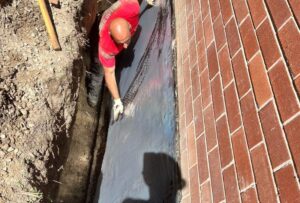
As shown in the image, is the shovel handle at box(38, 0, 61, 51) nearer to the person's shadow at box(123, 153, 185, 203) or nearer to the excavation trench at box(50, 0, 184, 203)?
the excavation trench at box(50, 0, 184, 203)

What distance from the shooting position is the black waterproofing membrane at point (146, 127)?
3107 millimetres

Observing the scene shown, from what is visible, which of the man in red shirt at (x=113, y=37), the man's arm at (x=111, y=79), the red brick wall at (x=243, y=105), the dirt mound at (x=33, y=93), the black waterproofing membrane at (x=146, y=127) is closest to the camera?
the red brick wall at (x=243, y=105)

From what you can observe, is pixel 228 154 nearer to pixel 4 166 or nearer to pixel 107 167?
pixel 4 166

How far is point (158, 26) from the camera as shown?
437 centimetres

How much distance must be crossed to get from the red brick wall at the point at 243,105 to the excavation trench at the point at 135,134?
0.28 meters

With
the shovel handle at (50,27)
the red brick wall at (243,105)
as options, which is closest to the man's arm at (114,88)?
the shovel handle at (50,27)

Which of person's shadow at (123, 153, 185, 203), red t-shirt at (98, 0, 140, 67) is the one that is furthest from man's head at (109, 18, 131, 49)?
person's shadow at (123, 153, 185, 203)

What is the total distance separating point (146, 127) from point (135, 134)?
7.0 inches

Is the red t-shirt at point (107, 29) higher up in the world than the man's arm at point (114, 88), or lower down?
higher up

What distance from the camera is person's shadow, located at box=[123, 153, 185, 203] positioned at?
2.87m

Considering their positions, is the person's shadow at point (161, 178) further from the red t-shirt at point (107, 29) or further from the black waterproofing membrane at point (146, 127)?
the red t-shirt at point (107, 29)

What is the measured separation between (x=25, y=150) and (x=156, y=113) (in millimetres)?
1303

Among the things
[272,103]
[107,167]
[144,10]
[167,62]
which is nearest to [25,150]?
[107,167]

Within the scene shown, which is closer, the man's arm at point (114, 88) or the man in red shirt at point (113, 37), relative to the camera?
the man in red shirt at point (113, 37)
